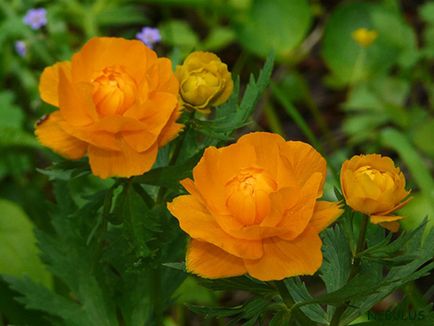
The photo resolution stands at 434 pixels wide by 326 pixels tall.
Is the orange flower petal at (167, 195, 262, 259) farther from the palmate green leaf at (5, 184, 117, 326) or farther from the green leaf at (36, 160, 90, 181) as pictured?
the palmate green leaf at (5, 184, 117, 326)

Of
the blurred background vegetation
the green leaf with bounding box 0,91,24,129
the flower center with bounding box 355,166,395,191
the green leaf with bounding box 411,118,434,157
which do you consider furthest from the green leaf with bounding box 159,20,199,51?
the flower center with bounding box 355,166,395,191

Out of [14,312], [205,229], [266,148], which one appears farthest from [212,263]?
[14,312]

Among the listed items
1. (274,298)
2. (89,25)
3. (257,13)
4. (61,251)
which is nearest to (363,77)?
(257,13)

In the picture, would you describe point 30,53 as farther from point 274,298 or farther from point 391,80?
point 274,298

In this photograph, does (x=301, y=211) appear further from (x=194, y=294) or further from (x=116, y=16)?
(x=116, y=16)

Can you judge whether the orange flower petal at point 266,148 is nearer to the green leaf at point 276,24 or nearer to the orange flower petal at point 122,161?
the orange flower petal at point 122,161

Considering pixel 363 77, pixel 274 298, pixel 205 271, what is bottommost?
pixel 363 77
